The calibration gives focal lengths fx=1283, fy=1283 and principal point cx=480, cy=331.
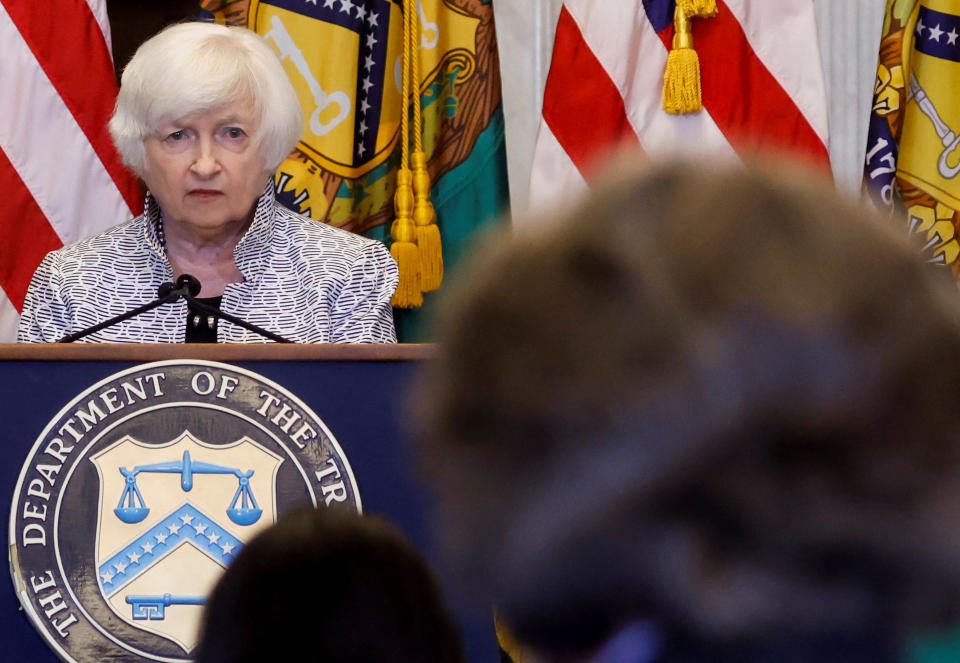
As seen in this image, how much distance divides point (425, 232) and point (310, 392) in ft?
5.02

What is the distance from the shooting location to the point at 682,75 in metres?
3.00

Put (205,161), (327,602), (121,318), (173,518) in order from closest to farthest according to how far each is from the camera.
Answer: (327,602) < (173,518) < (121,318) < (205,161)

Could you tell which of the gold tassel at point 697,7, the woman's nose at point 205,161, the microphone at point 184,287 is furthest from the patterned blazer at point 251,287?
the gold tassel at point 697,7

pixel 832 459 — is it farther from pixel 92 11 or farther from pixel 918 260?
pixel 92 11

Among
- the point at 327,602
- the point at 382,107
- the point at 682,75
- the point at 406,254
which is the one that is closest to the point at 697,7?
the point at 682,75

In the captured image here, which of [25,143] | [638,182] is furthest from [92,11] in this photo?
[638,182]

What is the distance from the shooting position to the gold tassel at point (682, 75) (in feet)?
9.85

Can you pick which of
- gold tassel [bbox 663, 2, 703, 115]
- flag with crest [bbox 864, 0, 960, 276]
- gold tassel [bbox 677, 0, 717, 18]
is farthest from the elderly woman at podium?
flag with crest [bbox 864, 0, 960, 276]

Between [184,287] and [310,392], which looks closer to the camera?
[310,392]

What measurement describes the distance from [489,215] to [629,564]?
2.81m

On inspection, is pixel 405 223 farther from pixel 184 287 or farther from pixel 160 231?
pixel 184 287

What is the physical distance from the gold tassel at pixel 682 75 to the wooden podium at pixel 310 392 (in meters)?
1.78

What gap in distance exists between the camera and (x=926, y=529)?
30 centimetres

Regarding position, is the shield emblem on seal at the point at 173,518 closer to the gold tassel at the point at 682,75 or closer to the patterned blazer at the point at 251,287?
the patterned blazer at the point at 251,287
